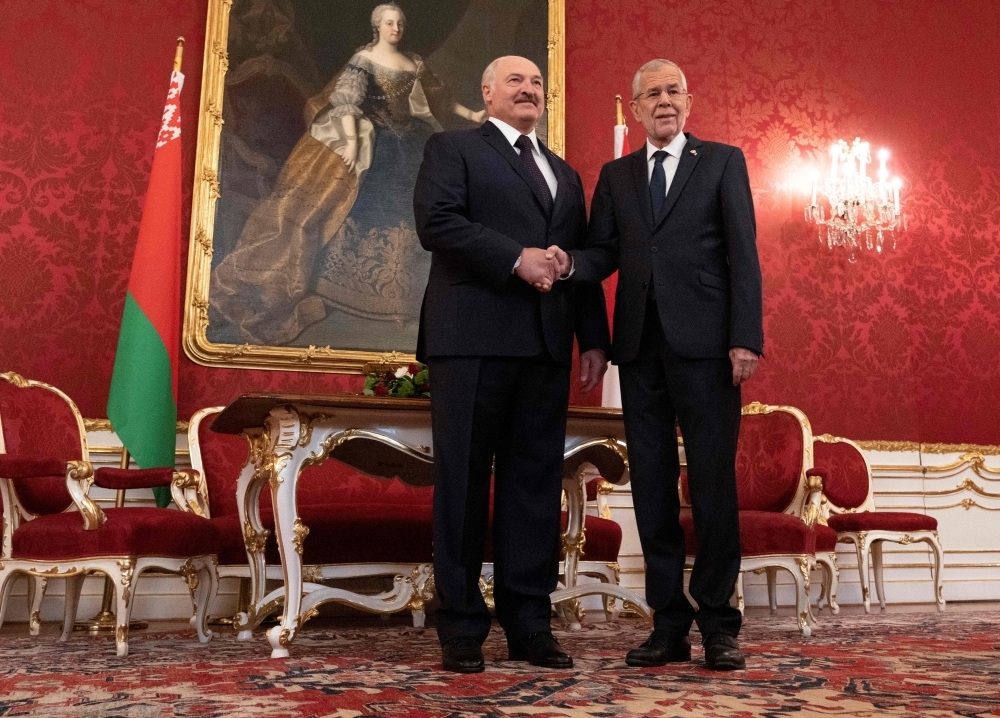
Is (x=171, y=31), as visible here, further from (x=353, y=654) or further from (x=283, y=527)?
(x=353, y=654)

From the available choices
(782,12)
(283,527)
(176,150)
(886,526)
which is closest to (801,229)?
(782,12)

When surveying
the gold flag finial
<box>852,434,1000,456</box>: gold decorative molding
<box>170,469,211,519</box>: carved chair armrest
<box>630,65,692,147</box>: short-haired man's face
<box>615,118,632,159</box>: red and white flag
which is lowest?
<box>170,469,211,519</box>: carved chair armrest

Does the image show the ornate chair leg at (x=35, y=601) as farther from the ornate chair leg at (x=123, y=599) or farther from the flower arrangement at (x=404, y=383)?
the flower arrangement at (x=404, y=383)

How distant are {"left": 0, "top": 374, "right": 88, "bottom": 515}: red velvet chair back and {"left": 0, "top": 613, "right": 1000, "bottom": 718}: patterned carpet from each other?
0.57 meters

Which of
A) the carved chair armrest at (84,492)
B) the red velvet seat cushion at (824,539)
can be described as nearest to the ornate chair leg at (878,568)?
the red velvet seat cushion at (824,539)

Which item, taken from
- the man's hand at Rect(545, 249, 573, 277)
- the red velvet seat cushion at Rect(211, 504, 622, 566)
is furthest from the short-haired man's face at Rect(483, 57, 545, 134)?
the red velvet seat cushion at Rect(211, 504, 622, 566)

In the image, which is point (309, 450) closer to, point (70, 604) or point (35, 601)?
point (70, 604)

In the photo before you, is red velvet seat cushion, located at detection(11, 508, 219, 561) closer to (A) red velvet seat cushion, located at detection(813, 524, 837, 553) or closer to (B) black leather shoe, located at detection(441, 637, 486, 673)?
(B) black leather shoe, located at detection(441, 637, 486, 673)

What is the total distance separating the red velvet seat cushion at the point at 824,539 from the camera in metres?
4.01

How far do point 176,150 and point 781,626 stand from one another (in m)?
3.34

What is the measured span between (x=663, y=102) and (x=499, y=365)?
0.89 m

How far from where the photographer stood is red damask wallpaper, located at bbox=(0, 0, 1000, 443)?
4.46m

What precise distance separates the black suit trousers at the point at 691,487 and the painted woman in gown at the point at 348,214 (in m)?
2.38

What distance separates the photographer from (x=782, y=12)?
18.7ft
